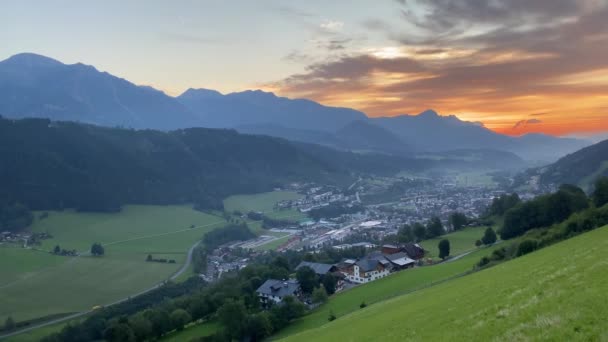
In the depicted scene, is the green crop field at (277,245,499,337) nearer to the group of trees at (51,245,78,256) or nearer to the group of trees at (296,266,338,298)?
the group of trees at (296,266,338,298)

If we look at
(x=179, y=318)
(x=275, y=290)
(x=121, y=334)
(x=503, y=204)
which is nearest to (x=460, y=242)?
(x=503, y=204)

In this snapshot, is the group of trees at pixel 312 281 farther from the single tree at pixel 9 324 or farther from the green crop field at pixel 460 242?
the single tree at pixel 9 324

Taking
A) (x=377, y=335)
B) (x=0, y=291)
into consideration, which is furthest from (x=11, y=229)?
(x=377, y=335)

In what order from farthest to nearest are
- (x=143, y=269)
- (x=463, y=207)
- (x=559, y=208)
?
(x=463, y=207) < (x=143, y=269) < (x=559, y=208)

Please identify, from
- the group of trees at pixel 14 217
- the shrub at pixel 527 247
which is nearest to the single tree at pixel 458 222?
the shrub at pixel 527 247

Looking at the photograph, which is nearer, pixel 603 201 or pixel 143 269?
pixel 603 201

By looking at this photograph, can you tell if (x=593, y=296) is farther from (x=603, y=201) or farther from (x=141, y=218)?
(x=141, y=218)

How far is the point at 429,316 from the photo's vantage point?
2114 centimetres

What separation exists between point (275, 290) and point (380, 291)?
18845mm

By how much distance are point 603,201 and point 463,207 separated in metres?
127

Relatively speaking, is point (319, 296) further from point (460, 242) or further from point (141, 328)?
point (460, 242)

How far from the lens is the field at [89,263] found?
303ft

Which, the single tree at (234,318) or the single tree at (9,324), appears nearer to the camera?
the single tree at (234,318)

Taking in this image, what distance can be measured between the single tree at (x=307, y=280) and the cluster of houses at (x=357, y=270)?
865 millimetres
